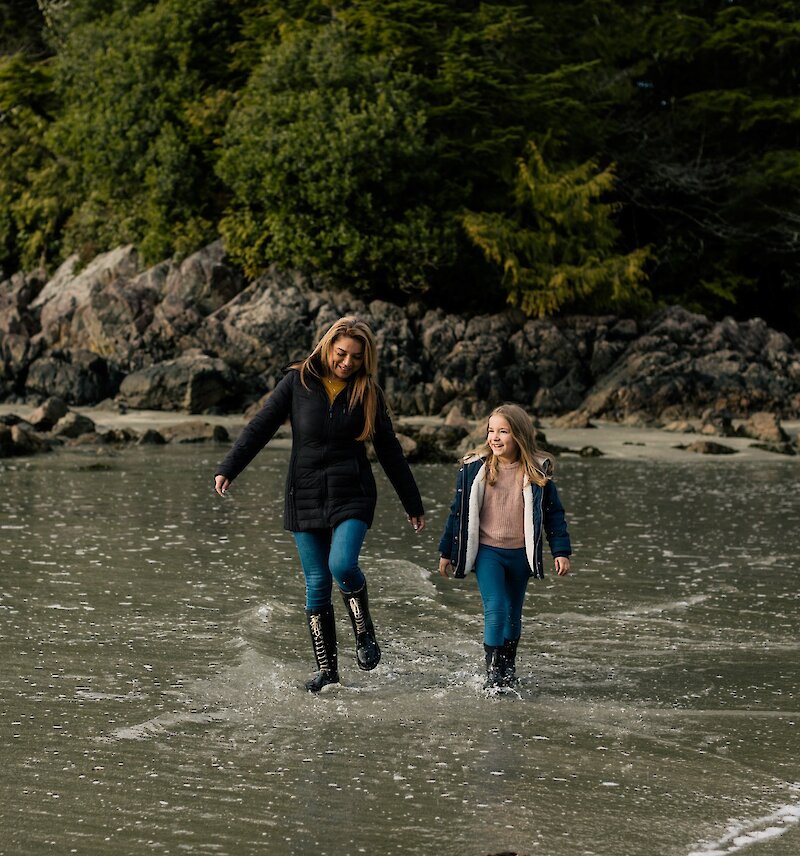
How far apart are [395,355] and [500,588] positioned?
951 inches

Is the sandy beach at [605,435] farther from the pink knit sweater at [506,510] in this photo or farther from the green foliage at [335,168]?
the pink knit sweater at [506,510]

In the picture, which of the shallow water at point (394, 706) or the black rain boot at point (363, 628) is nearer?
the shallow water at point (394, 706)

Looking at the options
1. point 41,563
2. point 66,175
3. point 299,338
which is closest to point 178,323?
point 299,338

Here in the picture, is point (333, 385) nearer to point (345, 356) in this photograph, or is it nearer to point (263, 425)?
point (345, 356)

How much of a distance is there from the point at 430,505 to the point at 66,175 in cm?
2876

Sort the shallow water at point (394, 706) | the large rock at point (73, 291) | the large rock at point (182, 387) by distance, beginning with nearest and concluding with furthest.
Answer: the shallow water at point (394, 706)
the large rock at point (182, 387)
the large rock at point (73, 291)

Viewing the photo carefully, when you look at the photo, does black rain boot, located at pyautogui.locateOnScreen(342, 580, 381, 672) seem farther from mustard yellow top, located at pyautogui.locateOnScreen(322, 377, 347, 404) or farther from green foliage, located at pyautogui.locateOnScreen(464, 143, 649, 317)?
green foliage, located at pyautogui.locateOnScreen(464, 143, 649, 317)

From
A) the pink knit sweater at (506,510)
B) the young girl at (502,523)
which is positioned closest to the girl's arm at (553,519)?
the young girl at (502,523)

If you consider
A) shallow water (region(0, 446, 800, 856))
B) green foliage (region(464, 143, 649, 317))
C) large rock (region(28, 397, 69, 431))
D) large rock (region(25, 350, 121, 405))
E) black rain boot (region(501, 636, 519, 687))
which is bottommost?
shallow water (region(0, 446, 800, 856))

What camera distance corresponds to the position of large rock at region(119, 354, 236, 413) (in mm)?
28453

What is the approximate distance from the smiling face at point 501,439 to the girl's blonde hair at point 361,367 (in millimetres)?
567

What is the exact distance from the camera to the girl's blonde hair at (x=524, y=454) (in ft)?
23.0

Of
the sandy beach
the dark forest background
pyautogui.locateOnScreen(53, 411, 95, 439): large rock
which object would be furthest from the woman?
the dark forest background

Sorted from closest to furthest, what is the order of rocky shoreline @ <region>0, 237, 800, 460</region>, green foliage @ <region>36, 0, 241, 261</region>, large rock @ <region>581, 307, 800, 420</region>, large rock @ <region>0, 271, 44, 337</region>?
rocky shoreline @ <region>0, 237, 800, 460</region> → large rock @ <region>581, 307, 800, 420</region> → green foliage @ <region>36, 0, 241, 261</region> → large rock @ <region>0, 271, 44, 337</region>
